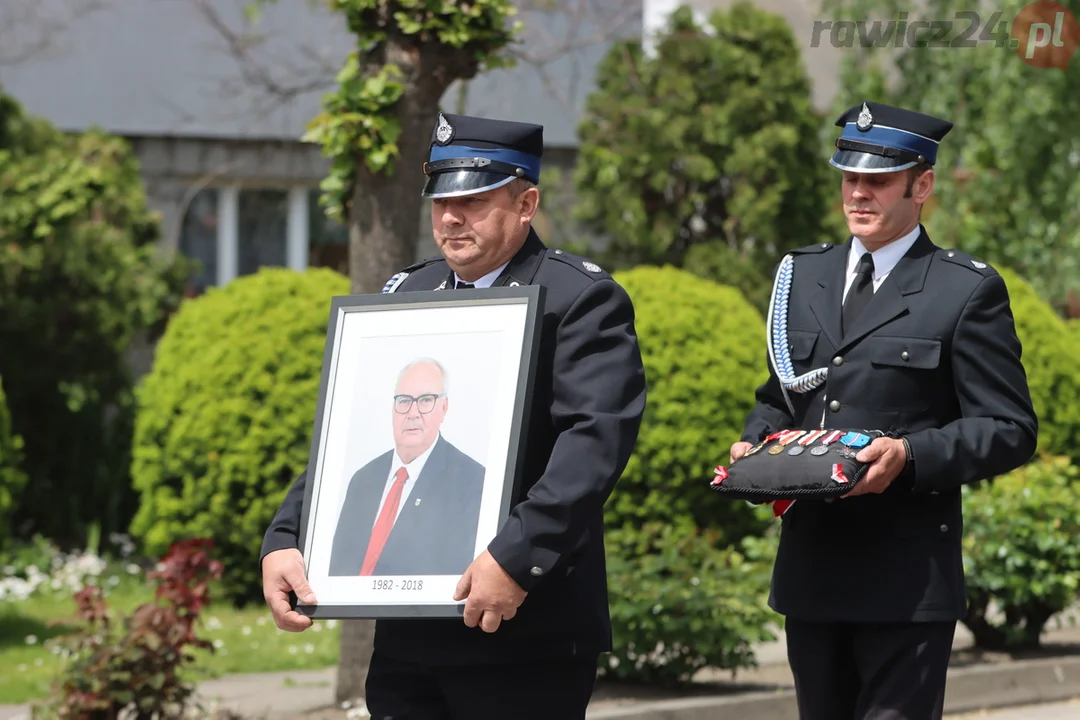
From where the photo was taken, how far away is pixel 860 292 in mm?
4125

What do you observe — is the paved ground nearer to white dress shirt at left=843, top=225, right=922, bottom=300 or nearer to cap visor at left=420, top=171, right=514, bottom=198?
white dress shirt at left=843, top=225, right=922, bottom=300

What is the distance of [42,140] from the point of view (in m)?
11.9

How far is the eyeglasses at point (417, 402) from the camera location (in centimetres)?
335

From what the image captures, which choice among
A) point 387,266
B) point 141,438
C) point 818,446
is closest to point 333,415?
point 818,446

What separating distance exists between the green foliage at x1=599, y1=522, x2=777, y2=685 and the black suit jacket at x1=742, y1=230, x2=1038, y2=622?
2592 millimetres

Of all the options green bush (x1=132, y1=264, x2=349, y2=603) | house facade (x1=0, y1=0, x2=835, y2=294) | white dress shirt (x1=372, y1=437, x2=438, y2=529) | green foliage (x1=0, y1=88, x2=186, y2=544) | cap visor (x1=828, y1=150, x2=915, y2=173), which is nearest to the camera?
white dress shirt (x1=372, y1=437, x2=438, y2=529)

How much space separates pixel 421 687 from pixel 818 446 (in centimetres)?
Result: 110

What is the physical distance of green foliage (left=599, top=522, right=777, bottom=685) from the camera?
21.7ft

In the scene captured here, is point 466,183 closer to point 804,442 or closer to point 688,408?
point 804,442

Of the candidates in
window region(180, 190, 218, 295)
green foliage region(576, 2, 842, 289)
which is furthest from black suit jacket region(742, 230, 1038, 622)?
window region(180, 190, 218, 295)

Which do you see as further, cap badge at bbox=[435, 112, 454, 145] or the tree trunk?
the tree trunk

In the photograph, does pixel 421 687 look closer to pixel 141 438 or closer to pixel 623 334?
pixel 623 334

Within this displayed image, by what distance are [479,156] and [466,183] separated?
0.07 m

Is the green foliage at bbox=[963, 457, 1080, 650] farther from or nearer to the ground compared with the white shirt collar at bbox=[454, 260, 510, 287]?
nearer to the ground
